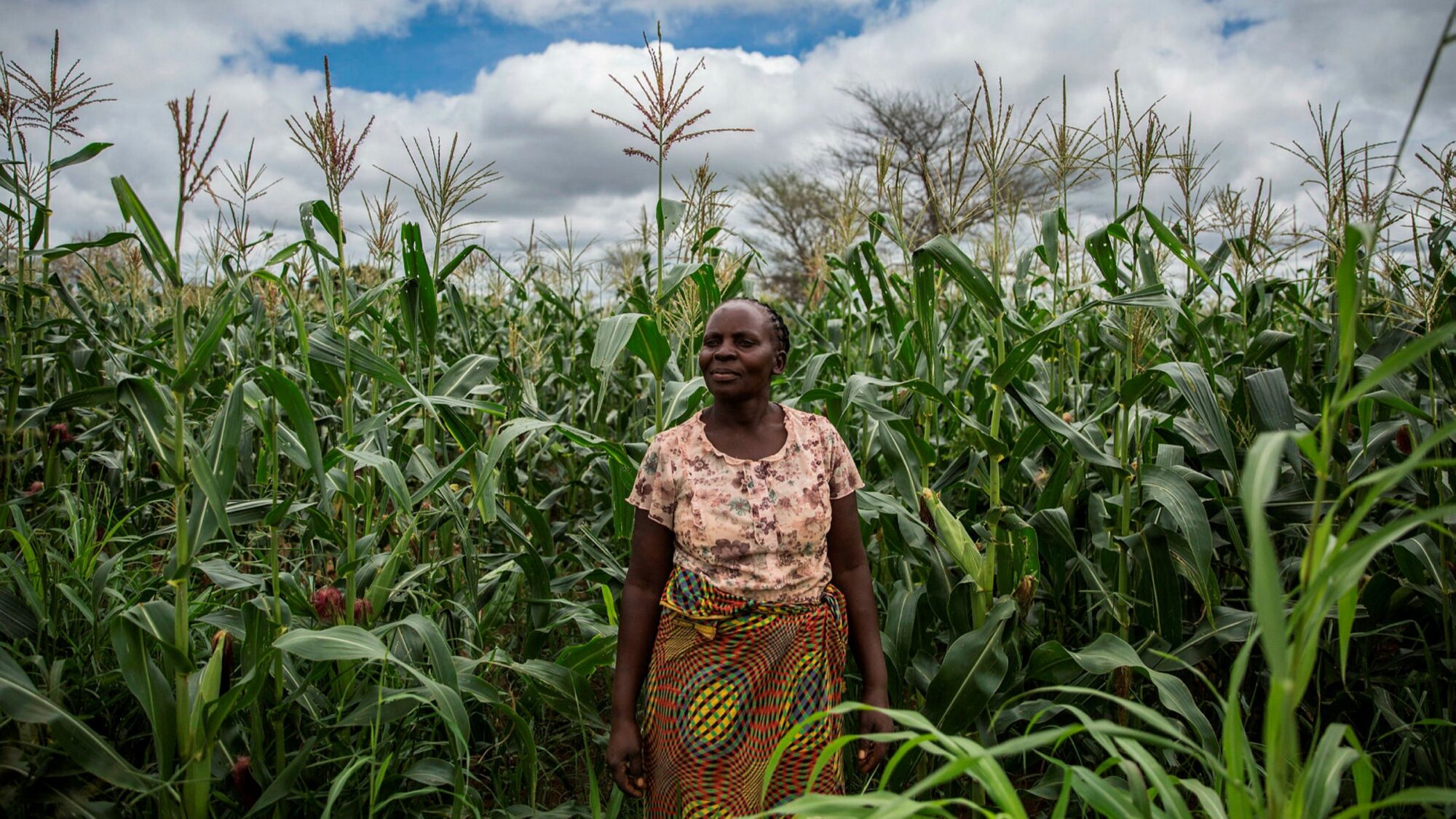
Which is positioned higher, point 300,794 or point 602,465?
point 602,465

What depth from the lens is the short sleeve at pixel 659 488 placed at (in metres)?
2.18

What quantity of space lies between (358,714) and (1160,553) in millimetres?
2213

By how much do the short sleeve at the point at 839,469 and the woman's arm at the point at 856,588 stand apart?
2 cm

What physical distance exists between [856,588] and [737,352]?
0.71m

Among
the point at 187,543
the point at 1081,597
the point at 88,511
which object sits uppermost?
the point at 187,543

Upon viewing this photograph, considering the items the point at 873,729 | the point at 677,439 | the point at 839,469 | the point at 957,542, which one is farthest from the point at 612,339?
the point at 873,729

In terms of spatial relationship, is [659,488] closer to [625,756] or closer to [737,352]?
[737,352]

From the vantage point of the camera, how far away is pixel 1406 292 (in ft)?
9.23

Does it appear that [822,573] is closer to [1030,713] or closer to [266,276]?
[1030,713]

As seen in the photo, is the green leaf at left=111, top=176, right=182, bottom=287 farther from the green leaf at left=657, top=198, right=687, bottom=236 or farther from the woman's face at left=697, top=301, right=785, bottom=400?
the green leaf at left=657, top=198, right=687, bottom=236

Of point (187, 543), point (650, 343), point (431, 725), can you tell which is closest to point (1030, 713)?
point (650, 343)

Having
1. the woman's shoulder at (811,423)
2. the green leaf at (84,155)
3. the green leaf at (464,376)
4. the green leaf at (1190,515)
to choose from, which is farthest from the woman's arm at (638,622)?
the green leaf at (84,155)

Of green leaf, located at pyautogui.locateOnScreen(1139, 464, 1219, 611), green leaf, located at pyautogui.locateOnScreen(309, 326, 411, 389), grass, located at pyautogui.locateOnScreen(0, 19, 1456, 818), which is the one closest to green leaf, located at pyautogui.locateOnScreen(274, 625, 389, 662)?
grass, located at pyautogui.locateOnScreen(0, 19, 1456, 818)

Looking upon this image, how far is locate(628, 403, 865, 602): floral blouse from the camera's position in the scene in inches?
82.6
